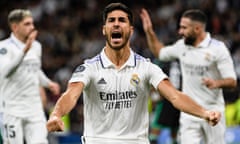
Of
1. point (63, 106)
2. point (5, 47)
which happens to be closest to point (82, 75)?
point (63, 106)

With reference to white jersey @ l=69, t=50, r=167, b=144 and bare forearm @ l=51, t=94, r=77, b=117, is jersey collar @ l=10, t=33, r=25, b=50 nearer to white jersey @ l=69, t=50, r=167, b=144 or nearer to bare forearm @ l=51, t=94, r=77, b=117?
white jersey @ l=69, t=50, r=167, b=144

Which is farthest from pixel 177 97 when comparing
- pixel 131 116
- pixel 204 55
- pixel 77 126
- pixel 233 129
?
pixel 77 126

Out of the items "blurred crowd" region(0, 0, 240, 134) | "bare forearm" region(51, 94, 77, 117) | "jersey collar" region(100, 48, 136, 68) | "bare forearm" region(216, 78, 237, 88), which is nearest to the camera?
"bare forearm" region(51, 94, 77, 117)

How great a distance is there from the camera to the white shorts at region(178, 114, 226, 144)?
35.0 feet

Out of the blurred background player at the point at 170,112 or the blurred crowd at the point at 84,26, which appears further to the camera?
the blurred crowd at the point at 84,26

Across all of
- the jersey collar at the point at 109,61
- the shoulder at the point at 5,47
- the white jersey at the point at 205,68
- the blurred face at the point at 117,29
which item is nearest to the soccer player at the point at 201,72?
the white jersey at the point at 205,68

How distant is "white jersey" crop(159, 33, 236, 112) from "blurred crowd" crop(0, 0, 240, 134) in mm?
7011

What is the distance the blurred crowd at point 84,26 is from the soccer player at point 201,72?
6.99 meters

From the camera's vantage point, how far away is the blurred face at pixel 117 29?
7.72 meters

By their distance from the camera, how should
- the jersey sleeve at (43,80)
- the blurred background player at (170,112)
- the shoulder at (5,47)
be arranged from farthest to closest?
the blurred background player at (170,112) → the jersey sleeve at (43,80) → the shoulder at (5,47)

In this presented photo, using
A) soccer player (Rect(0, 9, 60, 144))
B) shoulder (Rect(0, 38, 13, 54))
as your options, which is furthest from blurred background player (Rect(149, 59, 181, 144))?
shoulder (Rect(0, 38, 13, 54))

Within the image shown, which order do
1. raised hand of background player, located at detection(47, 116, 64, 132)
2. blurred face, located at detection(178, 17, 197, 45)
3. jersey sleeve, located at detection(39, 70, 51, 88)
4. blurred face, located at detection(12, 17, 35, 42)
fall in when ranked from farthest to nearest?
jersey sleeve, located at detection(39, 70, 51, 88) < blurred face, located at detection(12, 17, 35, 42) < blurred face, located at detection(178, 17, 197, 45) < raised hand of background player, located at detection(47, 116, 64, 132)

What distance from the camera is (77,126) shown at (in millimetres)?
18266

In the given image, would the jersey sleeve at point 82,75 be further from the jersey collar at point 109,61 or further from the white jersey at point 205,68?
the white jersey at point 205,68
